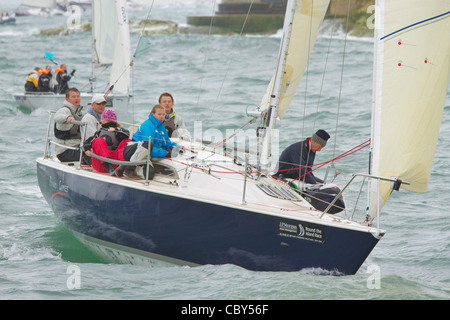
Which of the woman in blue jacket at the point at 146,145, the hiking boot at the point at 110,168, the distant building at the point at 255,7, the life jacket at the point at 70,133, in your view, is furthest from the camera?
the distant building at the point at 255,7

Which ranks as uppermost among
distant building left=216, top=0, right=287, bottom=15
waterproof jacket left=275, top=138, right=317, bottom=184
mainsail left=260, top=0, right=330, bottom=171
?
distant building left=216, top=0, right=287, bottom=15

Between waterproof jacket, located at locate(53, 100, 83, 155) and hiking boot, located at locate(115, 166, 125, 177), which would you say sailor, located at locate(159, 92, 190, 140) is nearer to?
waterproof jacket, located at locate(53, 100, 83, 155)

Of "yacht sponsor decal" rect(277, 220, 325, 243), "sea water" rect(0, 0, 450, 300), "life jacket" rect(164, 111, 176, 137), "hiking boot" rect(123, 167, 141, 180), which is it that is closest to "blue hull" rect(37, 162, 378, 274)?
"yacht sponsor decal" rect(277, 220, 325, 243)

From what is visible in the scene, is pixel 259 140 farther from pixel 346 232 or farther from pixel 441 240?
pixel 441 240

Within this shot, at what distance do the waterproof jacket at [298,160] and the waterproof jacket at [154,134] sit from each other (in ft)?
4.63

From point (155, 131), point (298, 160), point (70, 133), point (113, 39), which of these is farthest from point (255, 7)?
point (155, 131)

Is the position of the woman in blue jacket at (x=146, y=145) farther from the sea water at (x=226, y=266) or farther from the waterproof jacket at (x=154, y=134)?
the sea water at (x=226, y=266)

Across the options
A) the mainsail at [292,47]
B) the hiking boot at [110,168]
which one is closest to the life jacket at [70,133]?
the hiking boot at [110,168]

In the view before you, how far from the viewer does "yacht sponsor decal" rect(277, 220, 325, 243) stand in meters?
6.90

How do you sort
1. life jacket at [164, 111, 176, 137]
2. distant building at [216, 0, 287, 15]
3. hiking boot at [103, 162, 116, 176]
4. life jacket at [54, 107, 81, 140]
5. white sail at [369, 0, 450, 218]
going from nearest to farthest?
white sail at [369, 0, 450, 218], hiking boot at [103, 162, 116, 176], life jacket at [54, 107, 81, 140], life jacket at [164, 111, 176, 137], distant building at [216, 0, 287, 15]

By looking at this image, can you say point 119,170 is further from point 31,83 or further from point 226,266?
point 31,83

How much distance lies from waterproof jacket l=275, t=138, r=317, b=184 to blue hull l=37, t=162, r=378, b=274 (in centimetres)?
134

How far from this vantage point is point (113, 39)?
Answer: 19938mm

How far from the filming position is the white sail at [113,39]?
1906cm
